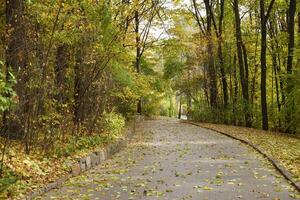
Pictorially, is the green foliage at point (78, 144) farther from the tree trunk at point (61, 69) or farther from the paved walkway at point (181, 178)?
the tree trunk at point (61, 69)

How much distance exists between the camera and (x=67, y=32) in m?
11.5

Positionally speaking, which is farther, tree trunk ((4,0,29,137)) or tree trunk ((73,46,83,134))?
tree trunk ((73,46,83,134))

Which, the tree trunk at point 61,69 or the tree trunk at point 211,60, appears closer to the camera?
the tree trunk at point 61,69

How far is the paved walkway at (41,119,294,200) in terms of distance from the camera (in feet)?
26.2

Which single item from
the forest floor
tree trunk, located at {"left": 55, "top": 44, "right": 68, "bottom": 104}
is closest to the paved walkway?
the forest floor

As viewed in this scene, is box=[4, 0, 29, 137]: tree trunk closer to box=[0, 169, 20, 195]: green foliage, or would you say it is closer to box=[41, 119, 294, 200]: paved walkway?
box=[0, 169, 20, 195]: green foliage

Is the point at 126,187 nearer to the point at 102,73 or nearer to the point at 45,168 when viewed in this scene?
the point at 45,168

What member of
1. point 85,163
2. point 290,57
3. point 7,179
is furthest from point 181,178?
point 290,57

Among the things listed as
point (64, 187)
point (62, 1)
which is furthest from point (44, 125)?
point (62, 1)

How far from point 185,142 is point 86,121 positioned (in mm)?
5316

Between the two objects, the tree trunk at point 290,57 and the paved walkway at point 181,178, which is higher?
the tree trunk at point 290,57

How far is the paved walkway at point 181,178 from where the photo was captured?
800 cm

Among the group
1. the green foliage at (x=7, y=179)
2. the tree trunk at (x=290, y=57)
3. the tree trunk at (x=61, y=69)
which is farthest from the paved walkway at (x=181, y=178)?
the tree trunk at (x=290, y=57)

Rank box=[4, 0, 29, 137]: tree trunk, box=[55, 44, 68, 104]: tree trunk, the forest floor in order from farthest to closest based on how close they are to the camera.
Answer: box=[55, 44, 68, 104]: tree trunk
box=[4, 0, 29, 137]: tree trunk
the forest floor
